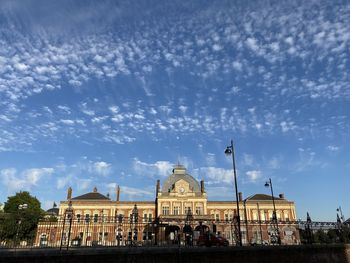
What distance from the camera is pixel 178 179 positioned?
6662 centimetres

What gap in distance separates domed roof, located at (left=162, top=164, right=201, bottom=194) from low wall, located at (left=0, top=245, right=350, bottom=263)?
4561cm

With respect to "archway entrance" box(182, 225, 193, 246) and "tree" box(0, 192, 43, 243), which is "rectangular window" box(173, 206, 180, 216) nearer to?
"archway entrance" box(182, 225, 193, 246)

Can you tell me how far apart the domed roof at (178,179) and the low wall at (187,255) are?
45.6 m

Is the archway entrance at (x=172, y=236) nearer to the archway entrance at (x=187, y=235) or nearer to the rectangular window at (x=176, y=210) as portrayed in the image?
the archway entrance at (x=187, y=235)

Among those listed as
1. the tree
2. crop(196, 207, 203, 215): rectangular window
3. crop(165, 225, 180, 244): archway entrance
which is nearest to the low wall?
crop(165, 225, 180, 244): archway entrance

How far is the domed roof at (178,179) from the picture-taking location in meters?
65.3

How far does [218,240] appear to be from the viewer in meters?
23.9

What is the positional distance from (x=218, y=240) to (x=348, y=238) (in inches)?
379

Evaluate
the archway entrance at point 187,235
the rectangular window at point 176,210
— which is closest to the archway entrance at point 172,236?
the archway entrance at point 187,235

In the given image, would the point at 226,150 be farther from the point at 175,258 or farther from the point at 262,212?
the point at 262,212

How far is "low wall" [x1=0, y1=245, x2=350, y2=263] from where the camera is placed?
1409 cm

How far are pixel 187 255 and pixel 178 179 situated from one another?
165 feet

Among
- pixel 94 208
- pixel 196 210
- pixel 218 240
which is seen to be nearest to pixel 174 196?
pixel 196 210

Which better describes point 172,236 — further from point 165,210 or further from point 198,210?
point 198,210
